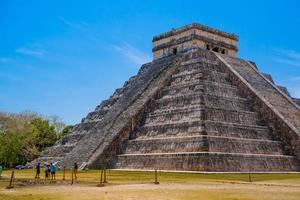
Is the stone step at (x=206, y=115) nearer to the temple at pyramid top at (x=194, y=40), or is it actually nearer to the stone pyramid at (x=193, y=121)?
the stone pyramid at (x=193, y=121)

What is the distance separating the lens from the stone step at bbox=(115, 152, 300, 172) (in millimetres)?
25297

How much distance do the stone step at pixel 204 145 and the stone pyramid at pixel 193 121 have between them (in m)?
0.07

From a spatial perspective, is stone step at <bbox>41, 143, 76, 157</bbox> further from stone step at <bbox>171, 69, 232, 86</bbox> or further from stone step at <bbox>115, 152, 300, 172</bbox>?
stone step at <bbox>171, 69, 232, 86</bbox>

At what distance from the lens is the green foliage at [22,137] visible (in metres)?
47.5

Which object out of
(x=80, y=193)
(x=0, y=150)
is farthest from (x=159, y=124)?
(x=0, y=150)

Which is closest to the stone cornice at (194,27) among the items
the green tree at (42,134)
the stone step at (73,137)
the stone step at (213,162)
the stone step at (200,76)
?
the stone step at (200,76)

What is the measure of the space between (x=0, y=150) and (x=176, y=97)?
23714 mm

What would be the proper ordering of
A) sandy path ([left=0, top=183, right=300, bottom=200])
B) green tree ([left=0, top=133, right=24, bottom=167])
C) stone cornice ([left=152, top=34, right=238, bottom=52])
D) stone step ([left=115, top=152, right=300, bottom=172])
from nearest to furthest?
sandy path ([left=0, top=183, right=300, bottom=200]), stone step ([left=115, top=152, right=300, bottom=172]), stone cornice ([left=152, top=34, right=238, bottom=52]), green tree ([left=0, top=133, right=24, bottom=167])

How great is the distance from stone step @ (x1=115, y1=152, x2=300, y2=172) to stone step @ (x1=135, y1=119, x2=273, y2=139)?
1939 millimetres

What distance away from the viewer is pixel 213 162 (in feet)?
82.7

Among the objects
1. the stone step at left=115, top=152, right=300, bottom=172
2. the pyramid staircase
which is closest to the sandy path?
the stone step at left=115, top=152, right=300, bottom=172

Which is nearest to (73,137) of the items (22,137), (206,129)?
(22,137)

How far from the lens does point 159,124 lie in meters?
31.2

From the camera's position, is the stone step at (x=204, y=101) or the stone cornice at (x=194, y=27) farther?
the stone cornice at (x=194, y=27)
